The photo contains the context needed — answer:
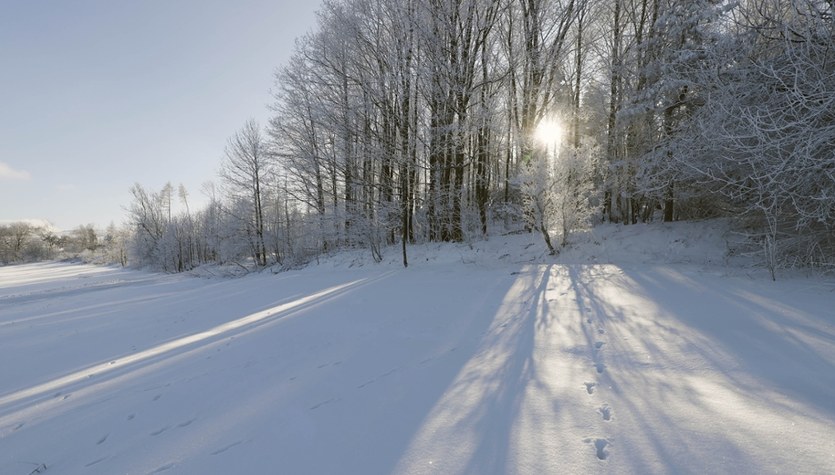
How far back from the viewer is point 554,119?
13812 millimetres

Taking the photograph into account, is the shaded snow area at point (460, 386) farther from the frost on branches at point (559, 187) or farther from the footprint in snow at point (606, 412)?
the frost on branches at point (559, 187)

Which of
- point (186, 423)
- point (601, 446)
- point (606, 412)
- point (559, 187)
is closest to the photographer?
point (601, 446)

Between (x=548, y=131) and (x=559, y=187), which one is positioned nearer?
(x=559, y=187)

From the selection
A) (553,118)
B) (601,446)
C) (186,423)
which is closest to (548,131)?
(553,118)

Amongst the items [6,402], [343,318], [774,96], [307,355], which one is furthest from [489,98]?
[6,402]

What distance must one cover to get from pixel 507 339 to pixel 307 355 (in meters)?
2.52

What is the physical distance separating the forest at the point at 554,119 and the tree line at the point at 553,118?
0.06 m

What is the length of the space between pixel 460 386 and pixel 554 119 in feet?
44.5

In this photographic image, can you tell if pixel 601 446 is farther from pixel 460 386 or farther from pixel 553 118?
pixel 553 118

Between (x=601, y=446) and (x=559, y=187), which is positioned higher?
(x=559, y=187)

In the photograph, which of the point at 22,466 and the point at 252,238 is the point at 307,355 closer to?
the point at 22,466

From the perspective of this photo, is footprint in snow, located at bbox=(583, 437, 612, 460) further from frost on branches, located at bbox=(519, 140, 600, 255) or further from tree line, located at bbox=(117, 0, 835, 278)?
frost on branches, located at bbox=(519, 140, 600, 255)

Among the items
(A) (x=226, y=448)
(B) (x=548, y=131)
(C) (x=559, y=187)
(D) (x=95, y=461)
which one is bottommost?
(D) (x=95, y=461)

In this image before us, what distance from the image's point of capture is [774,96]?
5863mm
